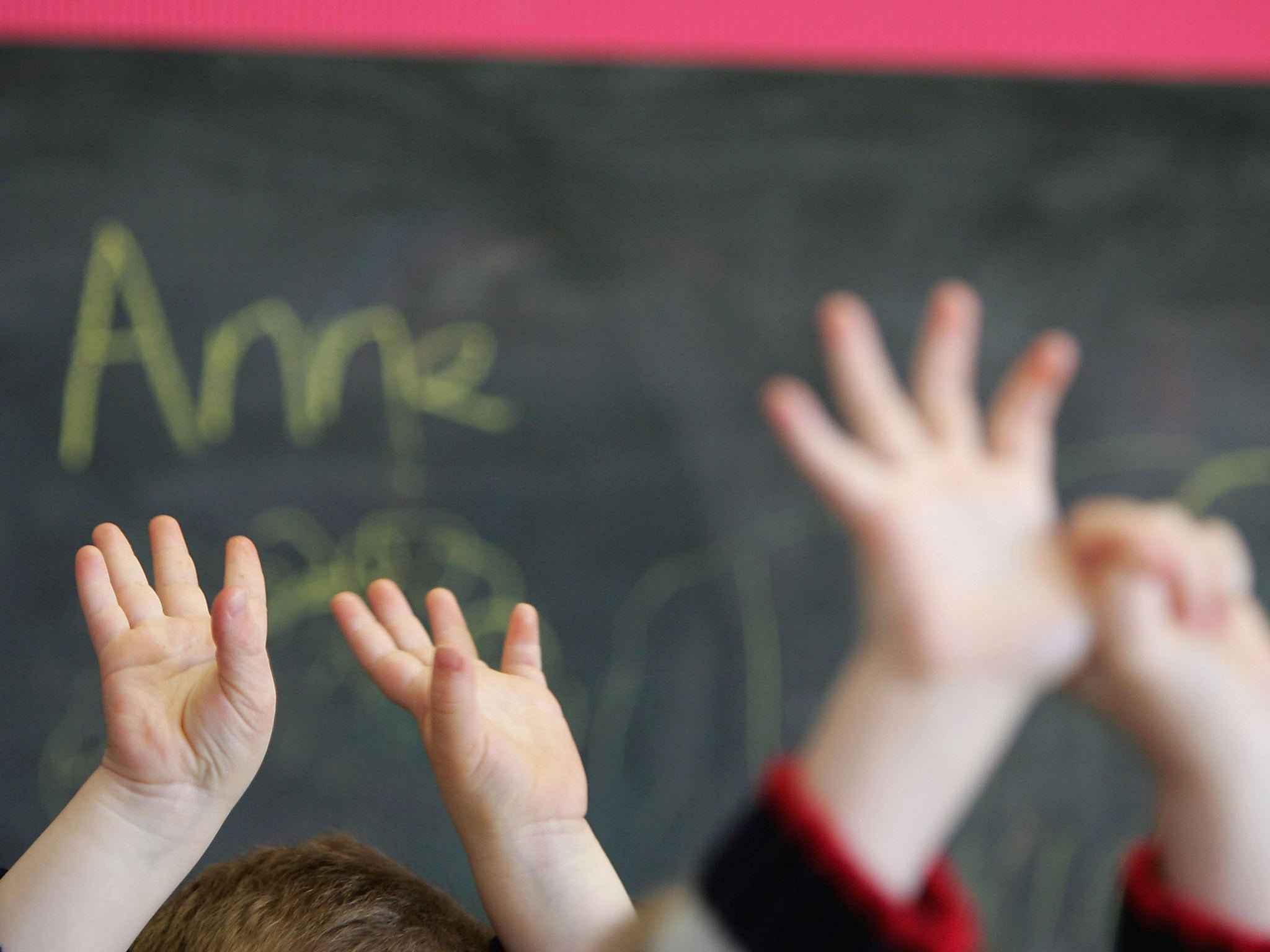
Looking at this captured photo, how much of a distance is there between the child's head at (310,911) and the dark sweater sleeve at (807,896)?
273 millimetres

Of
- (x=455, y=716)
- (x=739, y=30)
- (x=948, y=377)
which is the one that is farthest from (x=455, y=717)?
(x=739, y=30)

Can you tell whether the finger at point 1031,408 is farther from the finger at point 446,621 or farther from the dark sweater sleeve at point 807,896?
the finger at point 446,621

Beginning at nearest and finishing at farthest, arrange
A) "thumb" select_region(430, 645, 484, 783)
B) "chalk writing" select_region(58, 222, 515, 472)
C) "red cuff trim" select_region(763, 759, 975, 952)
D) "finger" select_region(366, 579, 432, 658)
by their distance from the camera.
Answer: "red cuff trim" select_region(763, 759, 975, 952) < "thumb" select_region(430, 645, 484, 783) < "finger" select_region(366, 579, 432, 658) < "chalk writing" select_region(58, 222, 515, 472)

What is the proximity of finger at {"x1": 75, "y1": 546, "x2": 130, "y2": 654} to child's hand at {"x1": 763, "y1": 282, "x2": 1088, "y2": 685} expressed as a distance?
0.33 meters

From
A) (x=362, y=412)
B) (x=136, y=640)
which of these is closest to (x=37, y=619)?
(x=362, y=412)

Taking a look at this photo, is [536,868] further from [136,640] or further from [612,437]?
[612,437]

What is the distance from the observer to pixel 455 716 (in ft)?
1.44

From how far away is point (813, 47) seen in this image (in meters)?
1.14

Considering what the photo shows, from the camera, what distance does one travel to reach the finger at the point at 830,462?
13.4 inches

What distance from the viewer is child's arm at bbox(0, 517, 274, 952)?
45 cm

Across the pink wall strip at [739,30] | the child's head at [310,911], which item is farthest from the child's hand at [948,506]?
the pink wall strip at [739,30]

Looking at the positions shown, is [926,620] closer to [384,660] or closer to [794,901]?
[794,901]

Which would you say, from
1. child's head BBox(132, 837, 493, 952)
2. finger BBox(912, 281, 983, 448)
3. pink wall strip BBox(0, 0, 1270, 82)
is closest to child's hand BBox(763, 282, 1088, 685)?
finger BBox(912, 281, 983, 448)

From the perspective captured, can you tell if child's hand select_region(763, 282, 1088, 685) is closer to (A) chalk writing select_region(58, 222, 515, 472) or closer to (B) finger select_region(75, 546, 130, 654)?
(B) finger select_region(75, 546, 130, 654)
